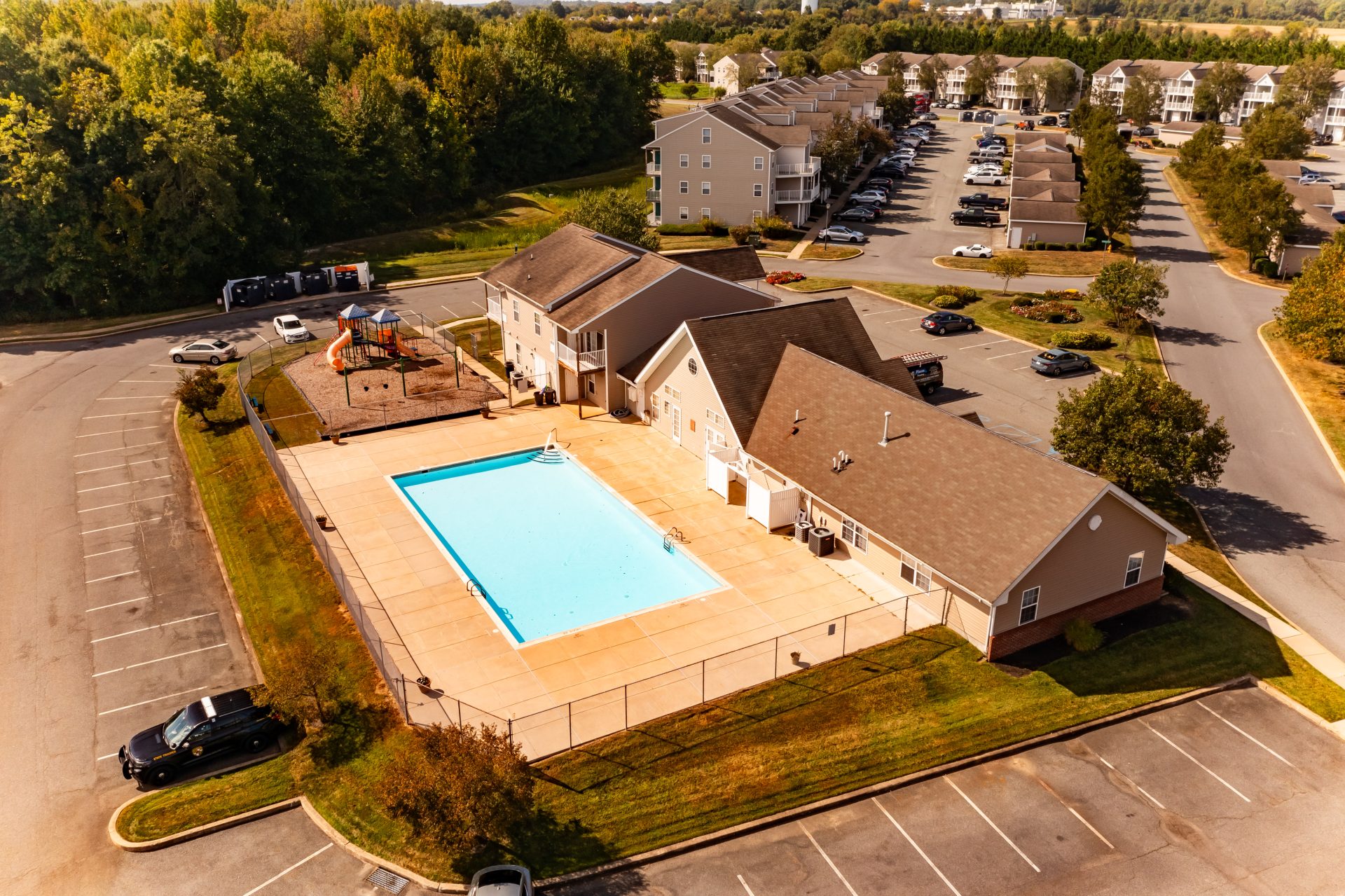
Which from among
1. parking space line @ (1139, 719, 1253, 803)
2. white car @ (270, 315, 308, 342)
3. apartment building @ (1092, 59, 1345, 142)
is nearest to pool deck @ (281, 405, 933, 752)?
parking space line @ (1139, 719, 1253, 803)

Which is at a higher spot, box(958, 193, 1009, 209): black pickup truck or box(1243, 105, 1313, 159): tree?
box(1243, 105, 1313, 159): tree

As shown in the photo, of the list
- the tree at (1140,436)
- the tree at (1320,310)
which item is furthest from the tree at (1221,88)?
the tree at (1140,436)

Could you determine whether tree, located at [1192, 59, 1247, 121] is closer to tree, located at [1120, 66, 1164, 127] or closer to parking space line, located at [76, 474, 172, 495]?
tree, located at [1120, 66, 1164, 127]

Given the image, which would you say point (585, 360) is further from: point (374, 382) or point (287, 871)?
point (287, 871)

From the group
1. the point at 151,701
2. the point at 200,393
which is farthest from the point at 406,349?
the point at 151,701

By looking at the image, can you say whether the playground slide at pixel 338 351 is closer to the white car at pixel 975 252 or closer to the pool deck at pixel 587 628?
the pool deck at pixel 587 628

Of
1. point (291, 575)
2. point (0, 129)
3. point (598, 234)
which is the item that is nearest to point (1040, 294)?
point (598, 234)
